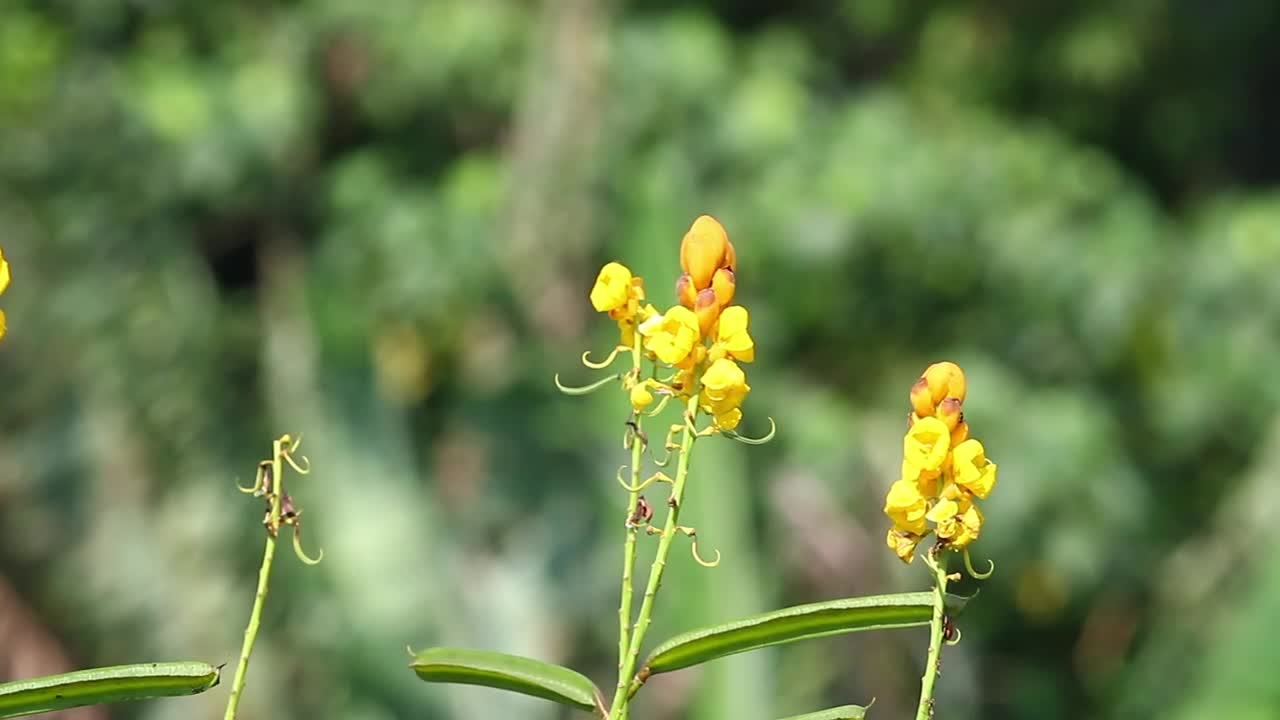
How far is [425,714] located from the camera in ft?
9.83

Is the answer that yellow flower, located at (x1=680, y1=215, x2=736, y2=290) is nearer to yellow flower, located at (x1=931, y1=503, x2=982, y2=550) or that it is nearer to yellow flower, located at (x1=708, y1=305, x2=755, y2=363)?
yellow flower, located at (x1=708, y1=305, x2=755, y2=363)

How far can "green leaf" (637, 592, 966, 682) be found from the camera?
0.67 m

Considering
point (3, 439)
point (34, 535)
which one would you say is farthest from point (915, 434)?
point (3, 439)

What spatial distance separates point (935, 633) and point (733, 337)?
0.14m

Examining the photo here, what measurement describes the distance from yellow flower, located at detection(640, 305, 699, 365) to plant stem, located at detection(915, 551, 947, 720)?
4.9 inches

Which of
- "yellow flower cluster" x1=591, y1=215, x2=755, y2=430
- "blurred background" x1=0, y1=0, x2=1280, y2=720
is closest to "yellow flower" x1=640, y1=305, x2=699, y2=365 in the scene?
"yellow flower cluster" x1=591, y1=215, x2=755, y2=430

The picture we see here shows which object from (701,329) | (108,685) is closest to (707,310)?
(701,329)

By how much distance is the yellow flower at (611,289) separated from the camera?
66 cm

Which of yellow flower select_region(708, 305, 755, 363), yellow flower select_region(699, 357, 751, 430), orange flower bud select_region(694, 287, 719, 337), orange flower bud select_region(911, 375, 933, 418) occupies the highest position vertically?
orange flower bud select_region(694, 287, 719, 337)

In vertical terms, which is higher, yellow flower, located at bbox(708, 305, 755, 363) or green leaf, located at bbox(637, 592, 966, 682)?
yellow flower, located at bbox(708, 305, 755, 363)

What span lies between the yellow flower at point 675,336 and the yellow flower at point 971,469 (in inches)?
4.4

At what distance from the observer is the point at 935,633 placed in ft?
2.21

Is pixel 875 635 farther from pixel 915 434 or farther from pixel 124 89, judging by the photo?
pixel 915 434

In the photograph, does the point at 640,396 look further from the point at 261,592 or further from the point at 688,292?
the point at 261,592
